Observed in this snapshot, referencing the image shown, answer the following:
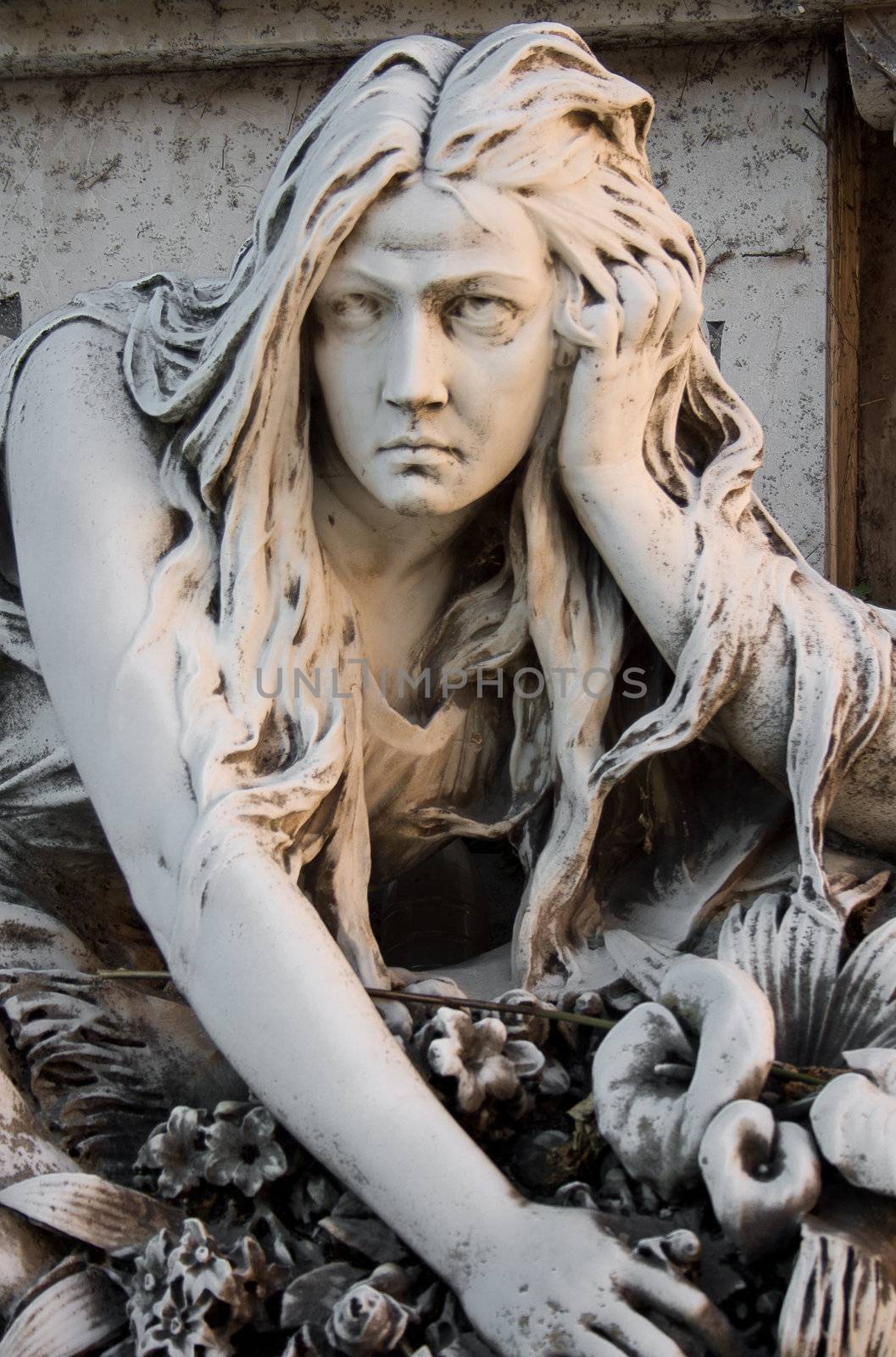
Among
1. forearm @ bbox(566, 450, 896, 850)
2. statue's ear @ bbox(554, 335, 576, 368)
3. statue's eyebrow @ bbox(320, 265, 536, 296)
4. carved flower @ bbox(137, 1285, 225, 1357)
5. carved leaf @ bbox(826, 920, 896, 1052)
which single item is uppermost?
statue's eyebrow @ bbox(320, 265, 536, 296)

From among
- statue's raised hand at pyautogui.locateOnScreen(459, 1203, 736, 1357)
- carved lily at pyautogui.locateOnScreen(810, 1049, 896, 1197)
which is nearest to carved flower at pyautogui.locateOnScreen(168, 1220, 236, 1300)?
statue's raised hand at pyautogui.locateOnScreen(459, 1203, 736, 1357)

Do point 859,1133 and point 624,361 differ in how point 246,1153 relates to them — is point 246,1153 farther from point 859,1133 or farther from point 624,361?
point 624,361

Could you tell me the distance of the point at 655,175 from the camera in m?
3.95

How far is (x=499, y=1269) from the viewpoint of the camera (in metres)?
2.45

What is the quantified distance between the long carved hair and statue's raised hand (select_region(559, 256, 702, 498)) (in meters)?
0.03

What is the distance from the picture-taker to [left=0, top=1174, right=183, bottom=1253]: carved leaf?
2.63m

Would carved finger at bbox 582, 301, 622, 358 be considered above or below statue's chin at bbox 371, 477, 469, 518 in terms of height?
above

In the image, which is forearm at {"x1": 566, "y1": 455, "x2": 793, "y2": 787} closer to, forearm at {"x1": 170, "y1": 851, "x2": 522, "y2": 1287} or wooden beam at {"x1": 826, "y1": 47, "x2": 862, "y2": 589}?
forearm at {"x1": 170, "y1": 851, "x2": 522, "y2": 1287}

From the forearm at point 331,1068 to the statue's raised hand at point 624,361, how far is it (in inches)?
25.5

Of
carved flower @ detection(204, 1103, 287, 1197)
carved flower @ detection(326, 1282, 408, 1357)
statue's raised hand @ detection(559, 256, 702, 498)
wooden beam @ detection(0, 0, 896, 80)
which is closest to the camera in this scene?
carved flower @ detection(326, 1282, 408, 1357)

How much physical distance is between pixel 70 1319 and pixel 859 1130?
0.87 meters

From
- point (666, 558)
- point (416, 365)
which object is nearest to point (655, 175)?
point (666, 558)

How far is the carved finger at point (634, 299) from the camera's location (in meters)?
2.88

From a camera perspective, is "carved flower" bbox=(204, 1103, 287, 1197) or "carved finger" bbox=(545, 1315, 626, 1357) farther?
"carved flower" bbox=(204, 1103, 287, 1197)
